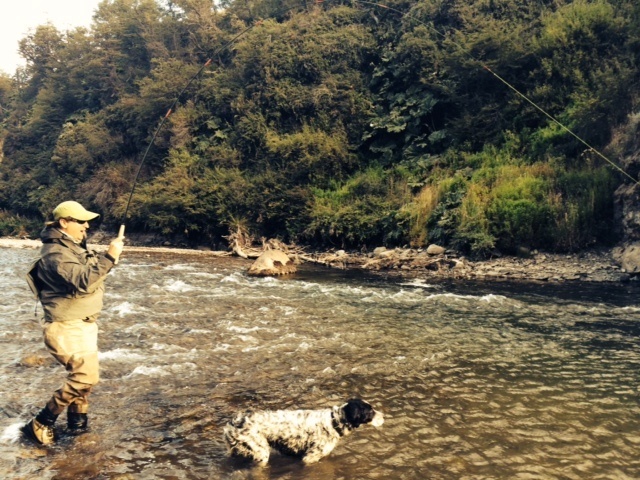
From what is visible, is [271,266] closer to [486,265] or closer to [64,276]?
[486,265]

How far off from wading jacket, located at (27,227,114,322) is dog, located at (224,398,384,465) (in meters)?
1.83

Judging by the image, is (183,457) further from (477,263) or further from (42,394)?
(477,263)

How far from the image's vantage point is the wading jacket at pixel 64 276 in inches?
174

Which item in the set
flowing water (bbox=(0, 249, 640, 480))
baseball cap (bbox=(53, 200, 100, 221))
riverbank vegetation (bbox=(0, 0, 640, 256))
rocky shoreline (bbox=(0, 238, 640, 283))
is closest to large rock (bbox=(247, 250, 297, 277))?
rocky shoreline (bbox=(0, 238, 640, 283))

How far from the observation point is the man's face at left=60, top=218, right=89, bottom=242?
4.64 metres

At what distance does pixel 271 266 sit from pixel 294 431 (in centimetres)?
1163

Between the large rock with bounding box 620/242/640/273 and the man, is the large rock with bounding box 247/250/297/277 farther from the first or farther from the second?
the man

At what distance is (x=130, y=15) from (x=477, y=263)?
42049 mm

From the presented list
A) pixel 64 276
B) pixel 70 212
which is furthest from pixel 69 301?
pixel 70 212

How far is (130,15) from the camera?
144 feet

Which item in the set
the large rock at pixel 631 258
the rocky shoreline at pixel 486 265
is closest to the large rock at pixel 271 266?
the rocky shoreline at pixel 486 265

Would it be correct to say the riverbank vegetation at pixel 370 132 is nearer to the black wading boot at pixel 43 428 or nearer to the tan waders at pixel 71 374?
the tan waders at pixel 71 374

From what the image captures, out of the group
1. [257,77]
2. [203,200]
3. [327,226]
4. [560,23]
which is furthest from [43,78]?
[560,23]

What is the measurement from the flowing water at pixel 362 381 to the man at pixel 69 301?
38cm
